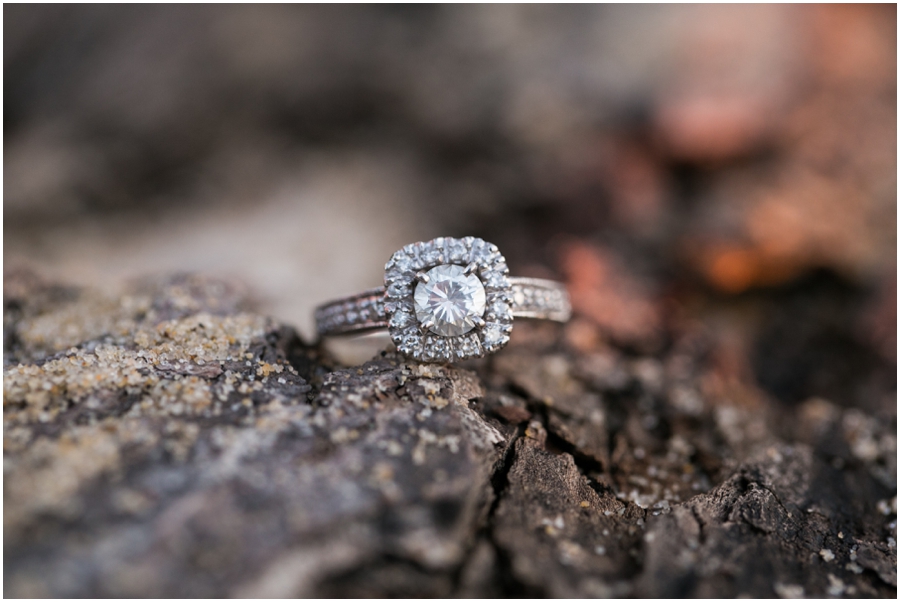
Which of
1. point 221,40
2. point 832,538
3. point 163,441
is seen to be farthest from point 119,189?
point 832,538

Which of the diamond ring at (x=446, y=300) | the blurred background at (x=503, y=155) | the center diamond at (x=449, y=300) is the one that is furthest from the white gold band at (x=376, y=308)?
the blurred background at (x=503, y=155)

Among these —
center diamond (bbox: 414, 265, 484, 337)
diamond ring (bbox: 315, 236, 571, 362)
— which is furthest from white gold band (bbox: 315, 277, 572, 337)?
center diamond (bbox: 414, 265, 484, 337)

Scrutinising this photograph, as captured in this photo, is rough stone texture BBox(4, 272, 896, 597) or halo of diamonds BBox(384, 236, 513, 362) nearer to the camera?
rough stone texture BBox(4, 272, 896, 597)

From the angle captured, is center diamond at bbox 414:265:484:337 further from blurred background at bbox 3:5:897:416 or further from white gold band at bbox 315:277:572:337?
blurred background at bbox 3:5:897:416

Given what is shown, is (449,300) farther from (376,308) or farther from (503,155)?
(503,155)

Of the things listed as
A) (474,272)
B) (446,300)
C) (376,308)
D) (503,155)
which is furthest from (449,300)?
(503,155)

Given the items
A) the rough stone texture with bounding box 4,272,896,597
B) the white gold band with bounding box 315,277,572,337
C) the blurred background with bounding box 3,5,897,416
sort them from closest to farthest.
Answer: the rough stone texture with bounding box 4,272,896,597 < the white gold band with bounding box 315,277,572,337 < the blurred background with bounding box 3,5,897,416

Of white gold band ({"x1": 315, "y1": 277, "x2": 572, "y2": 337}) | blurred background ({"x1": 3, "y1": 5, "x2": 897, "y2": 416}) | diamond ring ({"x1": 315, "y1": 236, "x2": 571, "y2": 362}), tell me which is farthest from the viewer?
blurred background ({"x1": 3, "y1": 5, "x2": 897, "y2": 416})
